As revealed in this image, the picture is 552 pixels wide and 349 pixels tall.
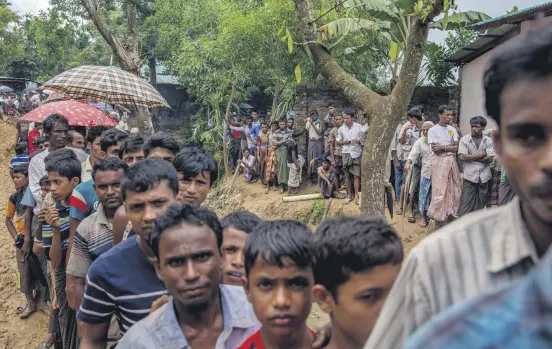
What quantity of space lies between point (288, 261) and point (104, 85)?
5.22 meters

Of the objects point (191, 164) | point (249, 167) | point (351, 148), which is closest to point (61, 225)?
point (191, 164)

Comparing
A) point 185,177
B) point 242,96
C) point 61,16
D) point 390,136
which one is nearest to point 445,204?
point 390,136

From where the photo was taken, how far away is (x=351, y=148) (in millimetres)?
9453

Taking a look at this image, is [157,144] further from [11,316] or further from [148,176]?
[11,316]

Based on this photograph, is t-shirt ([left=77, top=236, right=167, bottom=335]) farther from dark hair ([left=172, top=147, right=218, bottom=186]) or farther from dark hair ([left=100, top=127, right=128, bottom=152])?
dark hair ([left=100, top=127, right=128, bottom=152])

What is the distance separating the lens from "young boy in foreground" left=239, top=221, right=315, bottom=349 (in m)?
1.78

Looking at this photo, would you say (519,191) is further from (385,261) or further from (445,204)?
(445,204)

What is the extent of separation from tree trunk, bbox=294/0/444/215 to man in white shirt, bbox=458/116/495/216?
2932 millimetres

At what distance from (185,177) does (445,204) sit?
5.13m

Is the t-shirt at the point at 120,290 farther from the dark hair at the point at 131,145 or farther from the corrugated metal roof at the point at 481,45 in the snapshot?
the corrugated metal roof at the point at 481,45

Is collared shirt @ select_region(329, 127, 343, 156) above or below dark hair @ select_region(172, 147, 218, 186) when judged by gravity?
below

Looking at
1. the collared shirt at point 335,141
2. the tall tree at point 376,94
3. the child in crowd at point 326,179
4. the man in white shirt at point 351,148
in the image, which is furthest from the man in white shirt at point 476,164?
the child in crowd at point 326,179

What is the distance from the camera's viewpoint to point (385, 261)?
1.58 metres

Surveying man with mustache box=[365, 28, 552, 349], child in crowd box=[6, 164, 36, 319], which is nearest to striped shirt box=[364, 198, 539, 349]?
man with mustache box=[365, 28, 552, 349]
